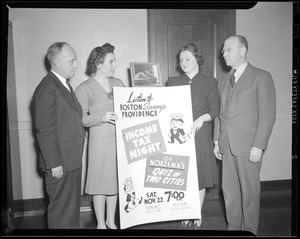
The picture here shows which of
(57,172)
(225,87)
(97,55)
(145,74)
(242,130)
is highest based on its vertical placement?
(97,55)

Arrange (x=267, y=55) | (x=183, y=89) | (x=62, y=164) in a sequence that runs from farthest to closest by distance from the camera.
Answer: (x=267, y=55), (x=183, y=89), (x=62, y=164)

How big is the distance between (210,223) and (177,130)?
0.79 meters

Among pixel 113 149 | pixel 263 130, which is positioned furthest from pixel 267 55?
pixel 113 149

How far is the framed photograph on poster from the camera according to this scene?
2094mm

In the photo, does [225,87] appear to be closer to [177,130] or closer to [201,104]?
[201,104]

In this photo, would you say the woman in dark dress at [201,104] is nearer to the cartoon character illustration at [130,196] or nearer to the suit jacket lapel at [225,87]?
the suit jacket lapel at [225,87]

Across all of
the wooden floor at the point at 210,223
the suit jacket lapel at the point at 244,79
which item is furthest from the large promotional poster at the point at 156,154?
the suit jacket lapel at the point at 244,79

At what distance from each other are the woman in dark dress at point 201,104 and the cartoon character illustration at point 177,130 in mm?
102

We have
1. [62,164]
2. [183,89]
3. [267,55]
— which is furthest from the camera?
[267,55]

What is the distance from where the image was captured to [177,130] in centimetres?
208

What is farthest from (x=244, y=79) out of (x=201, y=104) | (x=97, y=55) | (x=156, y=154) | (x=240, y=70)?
(x=97, y=55)
